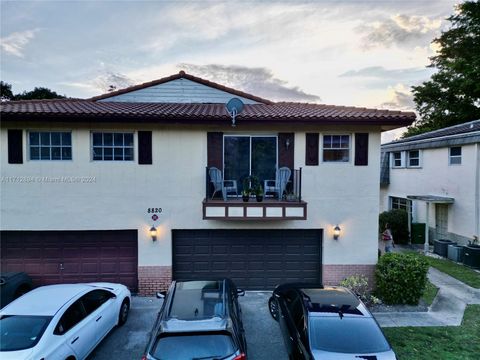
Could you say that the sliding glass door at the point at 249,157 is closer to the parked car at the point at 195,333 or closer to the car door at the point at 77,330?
the parked car at the point at 195,333

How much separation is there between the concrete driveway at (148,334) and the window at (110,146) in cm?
452

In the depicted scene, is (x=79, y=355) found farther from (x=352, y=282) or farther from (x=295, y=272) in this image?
(x=352, y=282)

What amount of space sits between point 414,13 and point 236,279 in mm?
12344

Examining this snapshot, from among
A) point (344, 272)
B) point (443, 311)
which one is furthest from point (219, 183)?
point (443, 311)

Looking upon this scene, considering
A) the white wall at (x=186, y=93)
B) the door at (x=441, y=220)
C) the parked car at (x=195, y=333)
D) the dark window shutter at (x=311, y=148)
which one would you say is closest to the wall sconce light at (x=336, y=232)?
the dark window shutter at (x=311, y=148)

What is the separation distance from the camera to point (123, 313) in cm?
734

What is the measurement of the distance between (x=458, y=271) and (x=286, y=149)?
8.69 metres

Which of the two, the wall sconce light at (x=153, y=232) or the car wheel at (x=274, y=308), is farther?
the wall sconce light at (x=153, y=232)

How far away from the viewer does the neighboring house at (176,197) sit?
28.9 feet

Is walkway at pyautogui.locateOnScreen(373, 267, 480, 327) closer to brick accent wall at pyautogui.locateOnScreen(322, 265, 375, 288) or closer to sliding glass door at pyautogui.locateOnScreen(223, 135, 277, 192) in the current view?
brick accent wall at pyautogui.locateOnScreen(322, 265, 375, 288)

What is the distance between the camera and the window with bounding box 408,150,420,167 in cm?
1691

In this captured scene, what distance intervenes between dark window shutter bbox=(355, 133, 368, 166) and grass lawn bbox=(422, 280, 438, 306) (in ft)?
14.8

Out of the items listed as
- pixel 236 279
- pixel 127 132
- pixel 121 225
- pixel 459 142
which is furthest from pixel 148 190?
pixel 459 142

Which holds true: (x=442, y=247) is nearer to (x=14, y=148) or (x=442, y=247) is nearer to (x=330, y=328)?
(x=330, y=328)
